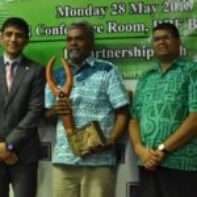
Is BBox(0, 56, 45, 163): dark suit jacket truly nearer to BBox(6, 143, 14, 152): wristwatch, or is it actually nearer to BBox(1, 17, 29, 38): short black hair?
BBox(6, 143, 14, 152): wristwatch

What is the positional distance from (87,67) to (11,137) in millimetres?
626

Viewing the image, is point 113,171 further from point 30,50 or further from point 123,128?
point 30,50

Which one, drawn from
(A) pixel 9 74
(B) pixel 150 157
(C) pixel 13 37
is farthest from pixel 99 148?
(C) pixel 13 37

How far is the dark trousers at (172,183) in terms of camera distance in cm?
264

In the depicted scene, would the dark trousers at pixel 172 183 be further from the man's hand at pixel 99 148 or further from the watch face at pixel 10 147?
the watch face at pixel 10 147

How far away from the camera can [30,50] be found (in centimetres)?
325

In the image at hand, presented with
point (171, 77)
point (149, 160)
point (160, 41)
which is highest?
point (160, 41)

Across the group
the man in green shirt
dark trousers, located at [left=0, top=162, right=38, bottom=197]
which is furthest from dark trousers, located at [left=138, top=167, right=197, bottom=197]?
dark trousers, located at [left=0, top=162, right=38, bottom=197]

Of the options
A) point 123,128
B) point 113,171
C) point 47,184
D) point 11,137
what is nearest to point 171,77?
point 123,128

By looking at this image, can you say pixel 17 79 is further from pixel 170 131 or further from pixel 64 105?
pixel 170 131

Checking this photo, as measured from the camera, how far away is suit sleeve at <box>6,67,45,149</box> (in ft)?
9.21

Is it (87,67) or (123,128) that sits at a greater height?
(87,67)

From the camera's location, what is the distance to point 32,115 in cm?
287

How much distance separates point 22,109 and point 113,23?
2.80ft
